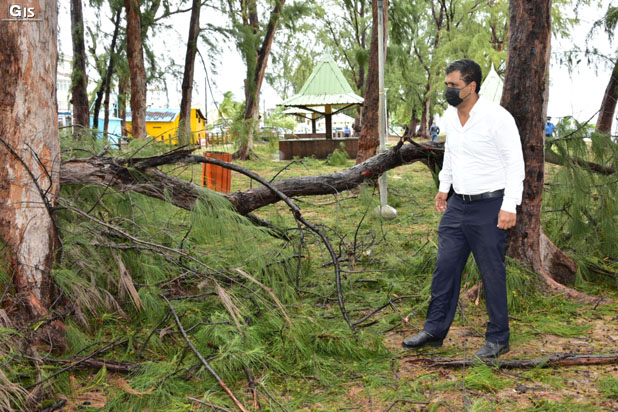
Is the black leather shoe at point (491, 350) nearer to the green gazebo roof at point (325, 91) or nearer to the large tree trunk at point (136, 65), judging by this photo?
the large tree trunk at point (136, 65)

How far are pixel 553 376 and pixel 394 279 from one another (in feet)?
7.07

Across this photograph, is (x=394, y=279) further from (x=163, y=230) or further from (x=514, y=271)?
(x=163, y=230)

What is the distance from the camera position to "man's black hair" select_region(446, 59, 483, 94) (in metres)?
3.74

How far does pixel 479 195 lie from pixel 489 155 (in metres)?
0.25

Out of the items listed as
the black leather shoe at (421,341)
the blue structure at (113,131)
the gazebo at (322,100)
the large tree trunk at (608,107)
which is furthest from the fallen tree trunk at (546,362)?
the gazebo at (322,100)

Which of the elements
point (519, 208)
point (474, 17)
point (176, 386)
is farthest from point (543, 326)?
point (474, 17)

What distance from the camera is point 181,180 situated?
4.57 m

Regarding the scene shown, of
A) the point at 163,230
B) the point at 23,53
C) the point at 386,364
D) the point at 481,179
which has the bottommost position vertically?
the point at 386,364

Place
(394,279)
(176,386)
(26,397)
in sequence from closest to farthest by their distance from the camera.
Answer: (26,397), (176,386), (394,279)

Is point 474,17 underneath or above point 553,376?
above

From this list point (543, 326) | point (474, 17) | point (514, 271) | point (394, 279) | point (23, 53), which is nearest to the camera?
point (23, 53)

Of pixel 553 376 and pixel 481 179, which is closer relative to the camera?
pixel 553 376

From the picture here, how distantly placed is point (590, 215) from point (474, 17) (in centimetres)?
2849

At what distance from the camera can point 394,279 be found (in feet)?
17.8
